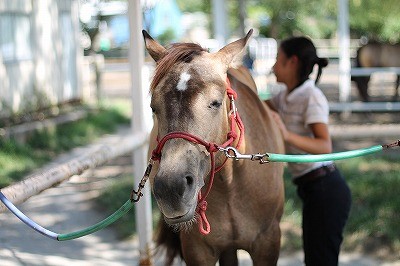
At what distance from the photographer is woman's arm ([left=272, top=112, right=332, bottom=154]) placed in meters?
3.72

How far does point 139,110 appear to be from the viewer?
5.12 meters

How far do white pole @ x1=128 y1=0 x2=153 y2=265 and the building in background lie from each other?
5611 millimetres

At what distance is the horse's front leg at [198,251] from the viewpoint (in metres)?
3.44

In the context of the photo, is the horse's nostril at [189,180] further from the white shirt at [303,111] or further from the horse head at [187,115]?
the white shirt at [303,111]

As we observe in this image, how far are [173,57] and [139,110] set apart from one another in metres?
2.32

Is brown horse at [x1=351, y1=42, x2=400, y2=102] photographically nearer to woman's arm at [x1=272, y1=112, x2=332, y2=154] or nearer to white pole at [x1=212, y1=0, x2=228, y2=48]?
white pole at [x1=212, y1=0, x2=228, y2=48]

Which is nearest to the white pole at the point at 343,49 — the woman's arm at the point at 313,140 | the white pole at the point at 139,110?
the white pole at the point at 139,110

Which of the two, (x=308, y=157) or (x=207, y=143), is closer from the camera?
(x=207, y=143)

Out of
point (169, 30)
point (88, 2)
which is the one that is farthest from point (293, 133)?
point (169, 30)

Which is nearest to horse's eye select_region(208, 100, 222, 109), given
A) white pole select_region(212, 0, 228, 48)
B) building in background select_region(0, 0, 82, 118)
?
building in background select_region(0, 0, 82, 118)

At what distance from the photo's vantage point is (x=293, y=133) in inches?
154

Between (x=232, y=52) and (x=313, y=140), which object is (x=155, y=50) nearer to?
(x=232, y=52)

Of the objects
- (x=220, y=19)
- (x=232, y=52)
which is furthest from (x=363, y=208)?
(x=220, y=19)

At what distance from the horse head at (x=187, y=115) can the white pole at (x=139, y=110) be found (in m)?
1.96
